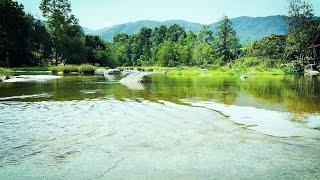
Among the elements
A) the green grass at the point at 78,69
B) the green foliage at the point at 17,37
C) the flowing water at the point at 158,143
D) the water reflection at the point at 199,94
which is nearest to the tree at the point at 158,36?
the green foliage at the point at 17,37

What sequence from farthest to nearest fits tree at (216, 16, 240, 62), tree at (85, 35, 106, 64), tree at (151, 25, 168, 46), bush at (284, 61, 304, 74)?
tree at (151, 25, 168, 46)
tree at (216, 16, 240, 62)
tree at (85, 35, 106, 64)
bush at (284, 61, 304, 74)

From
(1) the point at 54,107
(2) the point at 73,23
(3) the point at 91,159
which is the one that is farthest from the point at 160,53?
(3) the point at 91,159

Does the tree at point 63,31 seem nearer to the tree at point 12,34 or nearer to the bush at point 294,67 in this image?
the tree at point 12,34

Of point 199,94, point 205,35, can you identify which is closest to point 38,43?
point 205,35

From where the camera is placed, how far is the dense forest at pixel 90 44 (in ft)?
259

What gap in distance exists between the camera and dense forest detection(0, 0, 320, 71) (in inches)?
3105

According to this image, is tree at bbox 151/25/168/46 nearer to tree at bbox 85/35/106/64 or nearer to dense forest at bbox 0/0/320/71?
dense forest at bbox 0/0/320/71

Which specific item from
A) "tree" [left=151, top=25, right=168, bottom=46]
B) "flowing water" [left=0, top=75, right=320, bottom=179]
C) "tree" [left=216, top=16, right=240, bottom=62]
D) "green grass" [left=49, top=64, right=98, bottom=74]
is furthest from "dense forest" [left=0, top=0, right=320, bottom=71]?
"flowing water" [left=0, top=75, right=320, bottom=179]

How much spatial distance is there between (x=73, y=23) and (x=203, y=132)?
89466mm

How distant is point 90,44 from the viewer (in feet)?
337

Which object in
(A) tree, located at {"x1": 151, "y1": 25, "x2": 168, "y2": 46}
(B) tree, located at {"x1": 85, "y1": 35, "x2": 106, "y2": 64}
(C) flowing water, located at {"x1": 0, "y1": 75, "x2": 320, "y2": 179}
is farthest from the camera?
(A) tree, located at {"x1": 151, "y1": 25, "x2": 168, "y2": 46}

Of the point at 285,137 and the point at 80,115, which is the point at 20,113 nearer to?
the point at 80,115

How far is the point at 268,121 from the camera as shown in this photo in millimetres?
11719

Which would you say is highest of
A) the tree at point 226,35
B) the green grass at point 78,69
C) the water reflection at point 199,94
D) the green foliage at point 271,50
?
the tree at point 226,35
